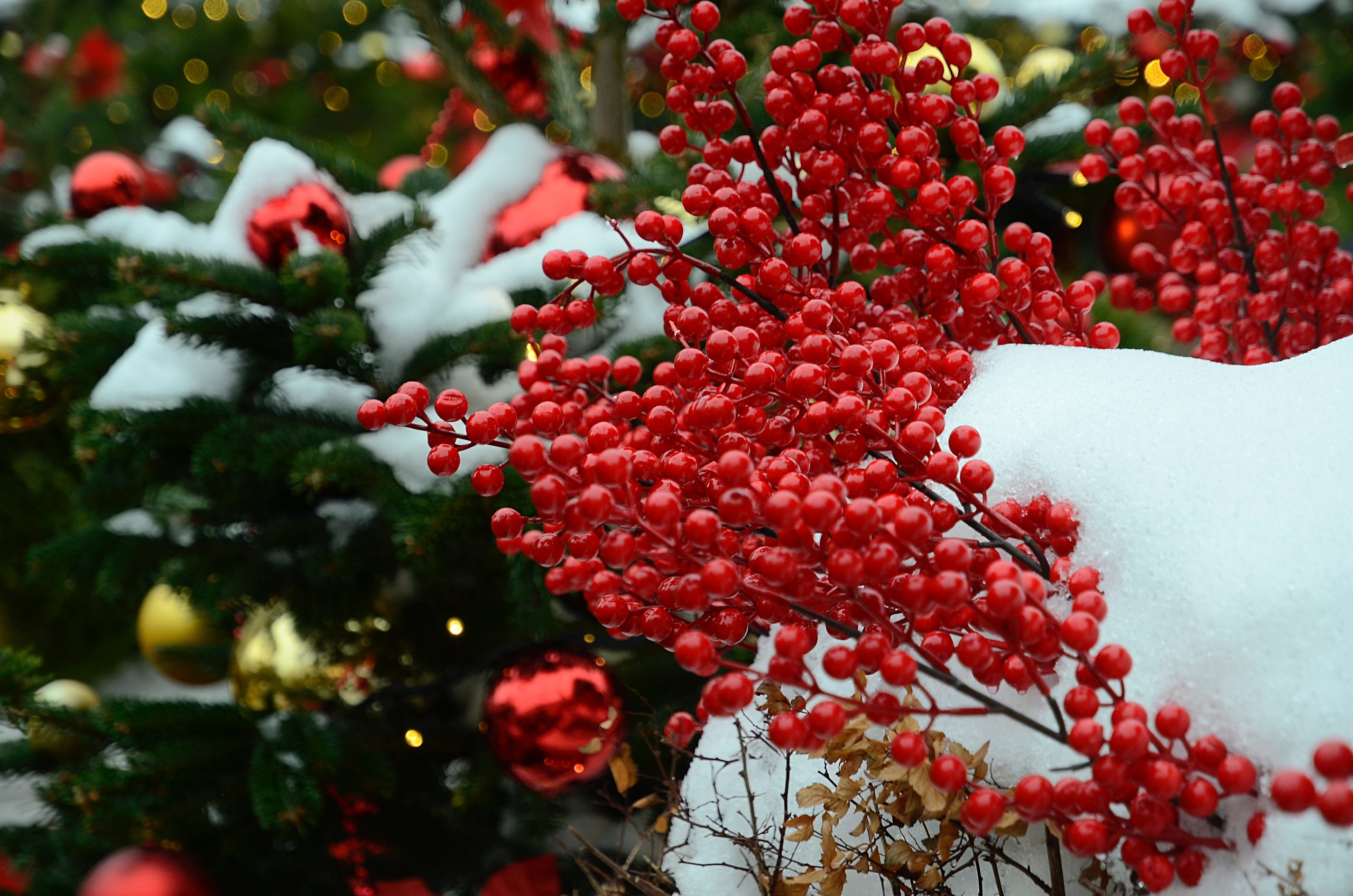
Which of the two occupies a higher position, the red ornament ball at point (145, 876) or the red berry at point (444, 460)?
the red berry at point (444, 460)

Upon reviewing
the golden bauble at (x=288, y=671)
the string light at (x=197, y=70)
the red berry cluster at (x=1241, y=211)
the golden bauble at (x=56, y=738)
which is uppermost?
the string light at (x=197, y=70)

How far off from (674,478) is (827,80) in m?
0.20

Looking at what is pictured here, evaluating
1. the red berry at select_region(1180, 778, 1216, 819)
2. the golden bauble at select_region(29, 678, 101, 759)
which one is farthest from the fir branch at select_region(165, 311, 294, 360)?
the red berry at select_region(1180, 778, 1216, 819)

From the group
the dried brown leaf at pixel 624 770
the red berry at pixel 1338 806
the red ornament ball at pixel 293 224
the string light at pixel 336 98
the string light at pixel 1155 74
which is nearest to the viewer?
the red berry at pixel 1338 806

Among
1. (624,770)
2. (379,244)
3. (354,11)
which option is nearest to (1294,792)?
(624,770)

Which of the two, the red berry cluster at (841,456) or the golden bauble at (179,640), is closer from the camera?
the red berry cluster at (841,456)

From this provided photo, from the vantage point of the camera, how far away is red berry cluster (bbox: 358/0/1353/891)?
300 mm

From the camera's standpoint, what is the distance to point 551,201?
0.76m

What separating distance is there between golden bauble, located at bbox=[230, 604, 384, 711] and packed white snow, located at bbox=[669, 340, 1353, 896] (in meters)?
0.43

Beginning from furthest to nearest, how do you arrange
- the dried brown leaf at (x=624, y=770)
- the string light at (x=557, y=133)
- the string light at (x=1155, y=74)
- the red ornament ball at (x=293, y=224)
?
the string light at (x=557, y=133) < the red ornament ball at (x=293, y=224) < the string light at (x=1155, y=74) < the dried brown leaf at (x=624, y=770)

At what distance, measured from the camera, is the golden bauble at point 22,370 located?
0.92 m

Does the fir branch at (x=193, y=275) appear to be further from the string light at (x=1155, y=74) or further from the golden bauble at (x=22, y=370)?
the string light at (x=1155, y=74)

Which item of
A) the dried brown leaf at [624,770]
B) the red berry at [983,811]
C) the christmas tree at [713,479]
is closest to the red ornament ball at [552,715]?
the christmas tree at [713,479]

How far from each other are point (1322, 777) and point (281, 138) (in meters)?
0.82
